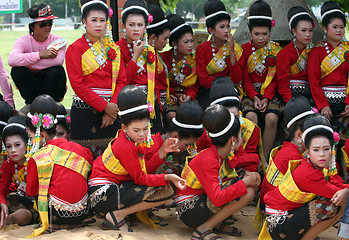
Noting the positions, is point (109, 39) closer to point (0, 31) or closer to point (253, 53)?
point (253, 53)

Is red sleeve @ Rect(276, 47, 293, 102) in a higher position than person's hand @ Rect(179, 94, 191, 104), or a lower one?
higher

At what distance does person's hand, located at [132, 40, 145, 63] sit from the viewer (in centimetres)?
521

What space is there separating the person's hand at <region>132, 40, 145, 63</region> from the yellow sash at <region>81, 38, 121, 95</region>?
0.18 m

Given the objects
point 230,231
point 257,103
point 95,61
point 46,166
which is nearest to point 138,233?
point 230,231

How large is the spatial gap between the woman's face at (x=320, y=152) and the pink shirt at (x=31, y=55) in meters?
3.33

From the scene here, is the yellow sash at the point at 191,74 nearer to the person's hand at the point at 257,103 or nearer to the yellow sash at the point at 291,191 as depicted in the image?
the person's hand at the point at 257,103

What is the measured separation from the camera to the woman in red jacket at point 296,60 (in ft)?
18.7

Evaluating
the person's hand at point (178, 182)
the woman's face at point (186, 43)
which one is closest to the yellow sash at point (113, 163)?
the person's hand at point (178, 182)

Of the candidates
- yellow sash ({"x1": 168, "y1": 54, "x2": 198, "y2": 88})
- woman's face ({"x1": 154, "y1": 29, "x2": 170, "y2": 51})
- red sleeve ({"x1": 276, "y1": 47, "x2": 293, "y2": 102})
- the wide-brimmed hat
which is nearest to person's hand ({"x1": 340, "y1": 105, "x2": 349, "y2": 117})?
red sleeve ({"x1": 276, "y1": 47, "x2": 293, "y2": 102})

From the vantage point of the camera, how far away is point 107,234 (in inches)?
160

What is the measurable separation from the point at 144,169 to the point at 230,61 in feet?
6.85

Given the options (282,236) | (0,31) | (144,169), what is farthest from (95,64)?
(0,31)

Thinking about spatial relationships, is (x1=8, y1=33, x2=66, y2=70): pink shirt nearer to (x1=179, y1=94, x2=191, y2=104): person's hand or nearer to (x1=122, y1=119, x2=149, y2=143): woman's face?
→ (x1=179, y1=94, x2=191, y2=104): person's hand

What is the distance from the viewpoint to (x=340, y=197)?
3.76 m
